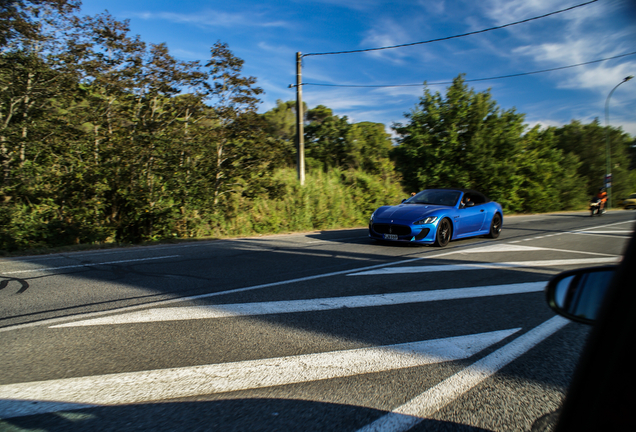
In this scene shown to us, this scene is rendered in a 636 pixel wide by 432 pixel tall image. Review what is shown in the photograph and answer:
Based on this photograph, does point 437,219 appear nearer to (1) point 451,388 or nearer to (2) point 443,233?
(2) point 443,233

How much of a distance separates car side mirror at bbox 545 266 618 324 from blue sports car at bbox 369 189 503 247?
7.90 m

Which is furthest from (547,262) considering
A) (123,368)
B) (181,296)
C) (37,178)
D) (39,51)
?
(39,51)

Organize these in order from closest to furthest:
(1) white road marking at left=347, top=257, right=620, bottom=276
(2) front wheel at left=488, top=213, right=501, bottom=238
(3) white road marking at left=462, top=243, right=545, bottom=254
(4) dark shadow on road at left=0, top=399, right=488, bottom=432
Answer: (4) dark shadow on road at left=0, top=399, right=488, bottom=432, (1) white road marking at left=347, top=257, right=620, bottom=276, (3) white road marking at left=462, top=243, right=545, bottom=254, (2) front wheel at left=488, top=213, right=501, bottom=238

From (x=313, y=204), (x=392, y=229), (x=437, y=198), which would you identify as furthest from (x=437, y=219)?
(x=313, y=204)

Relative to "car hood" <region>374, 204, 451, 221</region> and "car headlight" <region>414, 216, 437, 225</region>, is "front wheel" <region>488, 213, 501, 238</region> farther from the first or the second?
"car headlight" <region>414, 216, 437, 225</region>

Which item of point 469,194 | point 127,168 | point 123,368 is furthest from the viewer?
point 127,168

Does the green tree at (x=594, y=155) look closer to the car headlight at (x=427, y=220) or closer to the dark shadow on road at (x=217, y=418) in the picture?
the car headlight at (x=427, y=220)

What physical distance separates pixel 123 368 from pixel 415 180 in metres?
27.0

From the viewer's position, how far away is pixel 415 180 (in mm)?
28406

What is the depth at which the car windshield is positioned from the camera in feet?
34.0

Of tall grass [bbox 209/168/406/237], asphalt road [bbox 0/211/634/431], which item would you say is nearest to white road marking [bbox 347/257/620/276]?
asphalt road [bbox 0/211/634/431]

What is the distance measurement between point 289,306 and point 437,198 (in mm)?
7157

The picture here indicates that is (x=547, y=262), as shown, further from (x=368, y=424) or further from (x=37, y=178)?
(x=37, y=178)

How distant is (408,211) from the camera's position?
32.1 ft
